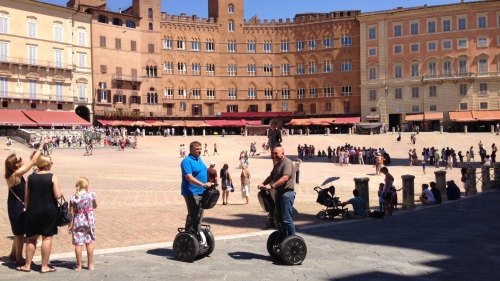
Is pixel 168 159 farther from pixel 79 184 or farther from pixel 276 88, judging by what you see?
pixel 276 88

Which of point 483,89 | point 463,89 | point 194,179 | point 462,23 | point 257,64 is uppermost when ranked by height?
point 462,23

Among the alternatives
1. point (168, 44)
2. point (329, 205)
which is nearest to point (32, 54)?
point (168, 44)

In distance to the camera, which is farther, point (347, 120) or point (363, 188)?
point (347, 120)

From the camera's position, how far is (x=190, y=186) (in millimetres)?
7578

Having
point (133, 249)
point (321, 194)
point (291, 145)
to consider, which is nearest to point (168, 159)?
point (291, 145)

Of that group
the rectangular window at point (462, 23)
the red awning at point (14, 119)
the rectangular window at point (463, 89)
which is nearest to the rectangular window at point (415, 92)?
the rectangular window at point (463, 89)

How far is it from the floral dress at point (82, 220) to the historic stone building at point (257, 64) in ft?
203

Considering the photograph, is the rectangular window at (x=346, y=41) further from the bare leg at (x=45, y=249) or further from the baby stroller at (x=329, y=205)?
the bare leg at (x=45, y=249)

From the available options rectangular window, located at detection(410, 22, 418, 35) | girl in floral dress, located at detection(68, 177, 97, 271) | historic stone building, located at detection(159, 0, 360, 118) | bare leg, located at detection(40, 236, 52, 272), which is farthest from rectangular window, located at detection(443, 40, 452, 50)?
bare leg, located at detection(40, 236, 52, 272)

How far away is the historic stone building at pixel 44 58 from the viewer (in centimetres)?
5372

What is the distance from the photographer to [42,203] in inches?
269

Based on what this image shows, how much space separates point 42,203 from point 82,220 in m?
0.64

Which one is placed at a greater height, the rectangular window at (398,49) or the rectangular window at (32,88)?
the rectangular window at (398,49)

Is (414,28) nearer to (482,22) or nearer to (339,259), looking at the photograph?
(482,22)
